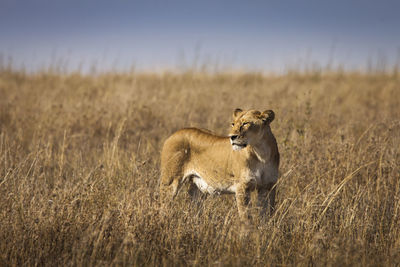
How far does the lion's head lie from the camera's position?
467 centimetres

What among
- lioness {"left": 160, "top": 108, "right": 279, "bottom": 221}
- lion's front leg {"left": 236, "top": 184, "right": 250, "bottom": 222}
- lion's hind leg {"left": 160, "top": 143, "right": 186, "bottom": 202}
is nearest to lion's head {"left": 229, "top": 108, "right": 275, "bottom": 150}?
lioness {"left": 160, "top": 108, "right": 279, "bottom": 221}

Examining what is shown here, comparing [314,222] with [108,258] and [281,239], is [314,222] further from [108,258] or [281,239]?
[108,258]

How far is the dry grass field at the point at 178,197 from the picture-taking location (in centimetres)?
416

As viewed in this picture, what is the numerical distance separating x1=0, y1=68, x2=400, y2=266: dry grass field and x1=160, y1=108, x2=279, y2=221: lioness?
6.8 inches

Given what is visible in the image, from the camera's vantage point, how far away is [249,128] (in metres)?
4.75

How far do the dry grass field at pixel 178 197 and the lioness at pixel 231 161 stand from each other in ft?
0.56

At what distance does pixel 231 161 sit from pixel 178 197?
33.8 inches

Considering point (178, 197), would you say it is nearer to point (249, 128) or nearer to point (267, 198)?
point (267, 198)

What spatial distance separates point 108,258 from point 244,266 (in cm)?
121

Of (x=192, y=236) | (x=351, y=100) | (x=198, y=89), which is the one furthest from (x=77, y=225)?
(x=351, y=100)

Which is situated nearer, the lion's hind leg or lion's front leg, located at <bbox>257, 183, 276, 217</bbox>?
lion's front leg, located at <bbox>257, 183, 276, 217</bbox>

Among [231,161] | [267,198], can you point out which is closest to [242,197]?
[267,198]

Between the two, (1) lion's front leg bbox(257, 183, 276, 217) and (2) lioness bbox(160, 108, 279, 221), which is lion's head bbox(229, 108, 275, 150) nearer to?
(2) lioness bbox(160, 108, 279, 221)

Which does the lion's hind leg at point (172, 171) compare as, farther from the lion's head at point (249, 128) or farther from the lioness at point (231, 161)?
the lion's head at point (249, 128)
